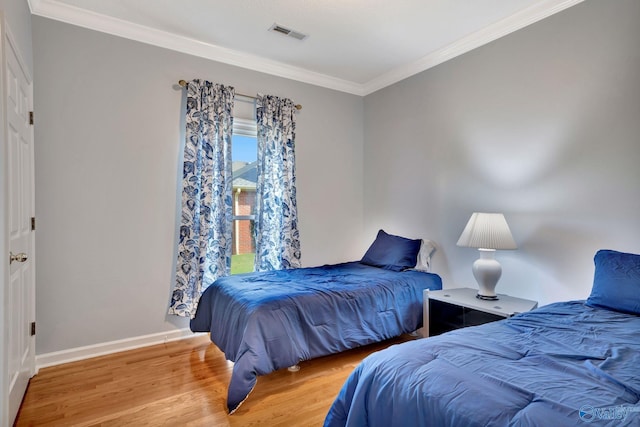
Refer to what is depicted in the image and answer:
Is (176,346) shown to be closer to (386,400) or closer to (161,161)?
(161,161)

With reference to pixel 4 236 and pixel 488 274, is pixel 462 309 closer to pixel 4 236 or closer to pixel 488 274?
pixel 488 274

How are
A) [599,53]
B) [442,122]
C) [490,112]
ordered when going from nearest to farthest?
1. [599,53]
2. [490,112]
3. [442,122]

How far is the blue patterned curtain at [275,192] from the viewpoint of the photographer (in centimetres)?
366

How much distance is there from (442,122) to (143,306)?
3.28 meters

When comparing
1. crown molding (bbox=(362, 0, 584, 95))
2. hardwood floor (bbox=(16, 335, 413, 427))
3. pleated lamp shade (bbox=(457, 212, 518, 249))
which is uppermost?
crown molding (bbox=(362, 0, 584, 95))

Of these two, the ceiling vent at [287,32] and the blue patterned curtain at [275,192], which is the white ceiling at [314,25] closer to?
the ceiling vent at [287,32]

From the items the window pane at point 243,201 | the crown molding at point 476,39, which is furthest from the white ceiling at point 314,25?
the window pane at point 243,201

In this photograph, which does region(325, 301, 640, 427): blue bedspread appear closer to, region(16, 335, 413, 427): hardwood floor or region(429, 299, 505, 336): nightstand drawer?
region(16, 335, 413, 427): hardwood floor

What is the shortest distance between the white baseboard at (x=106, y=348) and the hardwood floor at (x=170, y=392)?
0.07 m

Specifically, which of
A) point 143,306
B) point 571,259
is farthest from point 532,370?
point 143,306

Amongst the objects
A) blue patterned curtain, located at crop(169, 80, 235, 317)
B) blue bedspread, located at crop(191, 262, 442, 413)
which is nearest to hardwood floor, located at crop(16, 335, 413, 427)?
blue bedspread, located at crop(191, 262, 442, 413)

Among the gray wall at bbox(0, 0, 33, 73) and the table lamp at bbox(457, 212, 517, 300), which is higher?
the gray wall at bbox(0, 0, 33, 73)

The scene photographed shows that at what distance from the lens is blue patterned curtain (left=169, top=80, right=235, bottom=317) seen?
3154 millimetres

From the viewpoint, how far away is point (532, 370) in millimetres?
1192
